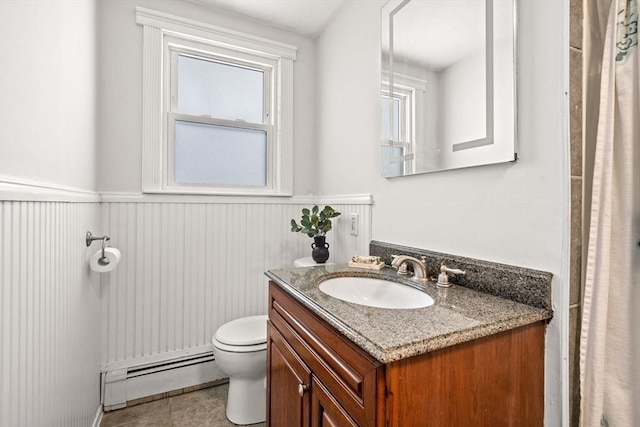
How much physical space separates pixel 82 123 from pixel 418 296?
5.35 ft

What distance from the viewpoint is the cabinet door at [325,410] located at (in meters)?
0.73

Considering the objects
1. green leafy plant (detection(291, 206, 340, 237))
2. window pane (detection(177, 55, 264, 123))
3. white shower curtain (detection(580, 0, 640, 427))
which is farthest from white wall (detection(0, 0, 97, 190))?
white shower curtain (detection(580, 0, 640, 427))

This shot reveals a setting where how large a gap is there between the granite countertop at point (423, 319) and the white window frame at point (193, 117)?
132 cm

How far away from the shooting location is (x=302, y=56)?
2283 millimetres

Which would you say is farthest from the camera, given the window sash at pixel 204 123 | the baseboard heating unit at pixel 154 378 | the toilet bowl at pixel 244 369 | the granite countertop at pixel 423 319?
the window sash at pixel 204 123

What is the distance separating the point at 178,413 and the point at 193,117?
182cm

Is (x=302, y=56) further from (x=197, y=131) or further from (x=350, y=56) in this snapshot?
(x=197, y=131)

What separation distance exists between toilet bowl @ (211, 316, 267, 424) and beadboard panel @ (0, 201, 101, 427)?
61cm

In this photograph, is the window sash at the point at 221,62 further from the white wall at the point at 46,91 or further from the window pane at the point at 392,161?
the window pane at the point at 392,161

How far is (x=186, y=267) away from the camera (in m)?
1.93

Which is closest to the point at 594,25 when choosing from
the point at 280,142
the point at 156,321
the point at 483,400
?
the point at 483,400

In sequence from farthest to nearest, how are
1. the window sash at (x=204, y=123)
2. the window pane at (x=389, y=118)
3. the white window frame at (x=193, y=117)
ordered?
the window sash at (x=204, y=123), the white window frame at (x=193, y=117), the window pane at (x=389, y=118)

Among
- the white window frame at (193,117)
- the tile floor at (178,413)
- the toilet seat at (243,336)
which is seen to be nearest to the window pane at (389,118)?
the white window frame at (193,117)

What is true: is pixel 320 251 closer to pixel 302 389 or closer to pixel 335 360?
pixel 302 389
